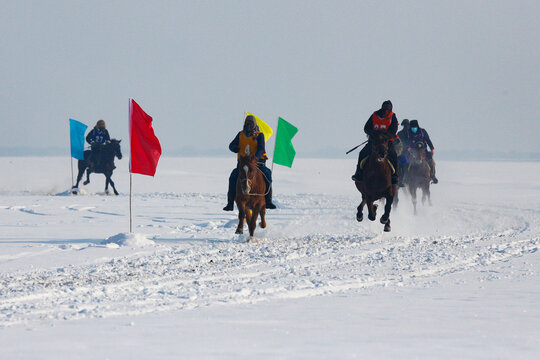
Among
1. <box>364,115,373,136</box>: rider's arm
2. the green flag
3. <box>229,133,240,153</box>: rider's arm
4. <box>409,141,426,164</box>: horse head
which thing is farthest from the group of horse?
<box>409,141,426,164</box>: horse head

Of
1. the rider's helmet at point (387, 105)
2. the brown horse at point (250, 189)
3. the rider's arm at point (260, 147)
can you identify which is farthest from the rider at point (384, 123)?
the brown horse at point (250, 189)

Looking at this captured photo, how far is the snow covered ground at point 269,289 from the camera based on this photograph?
5.56 metres

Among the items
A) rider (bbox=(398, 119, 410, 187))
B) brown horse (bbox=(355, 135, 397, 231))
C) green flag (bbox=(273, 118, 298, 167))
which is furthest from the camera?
rider (bbox=(398, 119, 410, 187))

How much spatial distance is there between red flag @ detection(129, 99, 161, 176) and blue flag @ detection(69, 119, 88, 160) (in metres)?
14.3

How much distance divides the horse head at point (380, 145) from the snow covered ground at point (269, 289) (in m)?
1.62

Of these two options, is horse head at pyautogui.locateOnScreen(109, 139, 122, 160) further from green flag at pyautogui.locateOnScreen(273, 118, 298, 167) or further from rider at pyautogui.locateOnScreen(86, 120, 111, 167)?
green flag at pyautogui.locateOnScreen(273, 118, 298, 167)

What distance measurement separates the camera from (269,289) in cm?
859

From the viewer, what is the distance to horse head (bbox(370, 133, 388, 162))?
48.5 ft

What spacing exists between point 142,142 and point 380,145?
4.43 meters

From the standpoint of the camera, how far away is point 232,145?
14.7 metres

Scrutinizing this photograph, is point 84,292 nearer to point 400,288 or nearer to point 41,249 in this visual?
point 400,288

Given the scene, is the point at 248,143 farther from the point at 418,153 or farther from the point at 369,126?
the point at 418,153

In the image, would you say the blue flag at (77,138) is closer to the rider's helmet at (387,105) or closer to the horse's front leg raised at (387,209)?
the horse's front leg raised at (387,209)

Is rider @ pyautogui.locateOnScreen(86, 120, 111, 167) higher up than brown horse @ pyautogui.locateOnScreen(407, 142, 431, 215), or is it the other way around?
rider @ pyautogui.locateOnScreen(86, 120, 111, 167)
